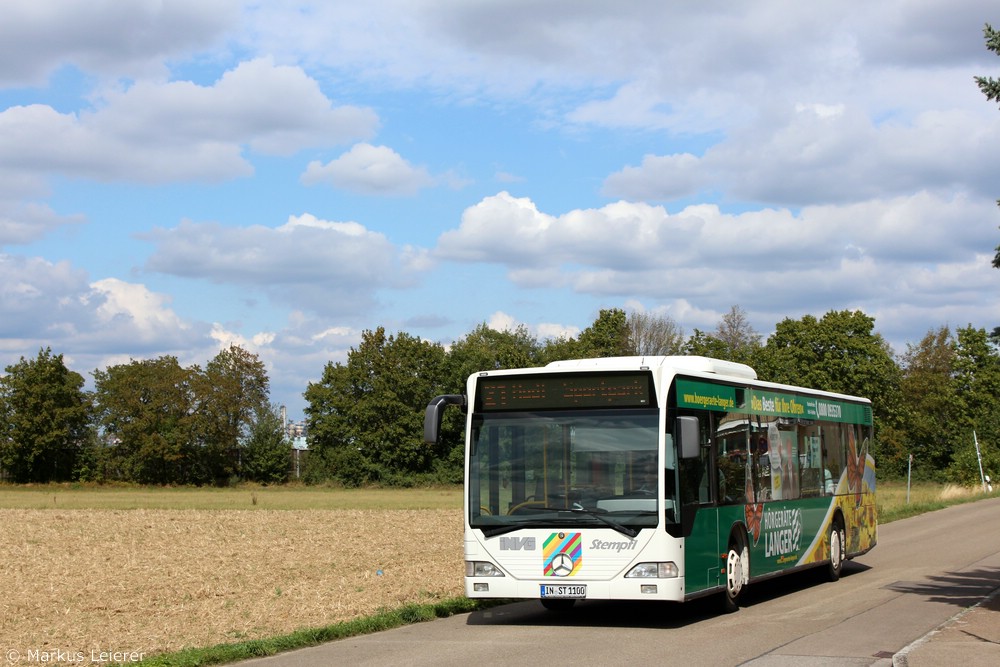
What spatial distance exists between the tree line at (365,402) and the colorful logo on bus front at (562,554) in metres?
70.2

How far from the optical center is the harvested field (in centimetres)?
1351

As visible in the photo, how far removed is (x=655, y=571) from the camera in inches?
507

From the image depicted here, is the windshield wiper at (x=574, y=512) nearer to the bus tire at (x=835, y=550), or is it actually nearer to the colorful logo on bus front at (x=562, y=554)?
the colorful logo on bus front at (x=562, y=554)

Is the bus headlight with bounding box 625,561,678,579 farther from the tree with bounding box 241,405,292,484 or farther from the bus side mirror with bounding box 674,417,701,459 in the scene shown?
the tree with bounding box 241,405,292,484

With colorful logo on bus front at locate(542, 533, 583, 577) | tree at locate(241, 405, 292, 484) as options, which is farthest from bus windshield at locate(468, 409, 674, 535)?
tree at locate(241, 405, 292, 484)

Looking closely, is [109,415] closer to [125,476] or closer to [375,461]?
[125,476]

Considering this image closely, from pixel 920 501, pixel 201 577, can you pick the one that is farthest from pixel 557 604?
pixel 920 501

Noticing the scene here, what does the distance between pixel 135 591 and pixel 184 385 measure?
85.4m

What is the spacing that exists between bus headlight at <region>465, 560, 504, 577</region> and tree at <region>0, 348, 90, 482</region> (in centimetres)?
9228

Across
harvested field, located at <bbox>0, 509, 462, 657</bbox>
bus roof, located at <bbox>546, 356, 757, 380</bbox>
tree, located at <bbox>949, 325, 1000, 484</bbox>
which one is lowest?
harvested field, located at <bbox>0, 509, 462, 657</bbox>

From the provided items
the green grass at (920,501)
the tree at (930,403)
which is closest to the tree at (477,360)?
the tree at (930,403)

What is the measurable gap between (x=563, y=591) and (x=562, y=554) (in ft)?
1.31

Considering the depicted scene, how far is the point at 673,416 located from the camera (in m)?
13.5

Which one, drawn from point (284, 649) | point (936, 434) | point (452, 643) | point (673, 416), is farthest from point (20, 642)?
point (936, 434)
